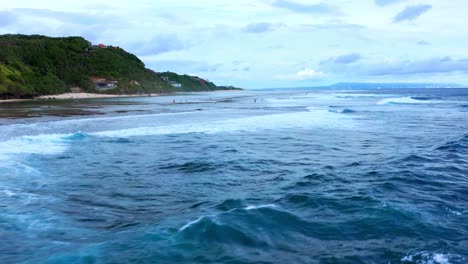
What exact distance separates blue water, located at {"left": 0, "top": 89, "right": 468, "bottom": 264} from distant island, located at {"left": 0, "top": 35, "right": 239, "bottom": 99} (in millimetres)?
54946

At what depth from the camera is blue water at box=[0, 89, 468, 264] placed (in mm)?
7547

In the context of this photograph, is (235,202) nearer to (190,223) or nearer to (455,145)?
(190,223)

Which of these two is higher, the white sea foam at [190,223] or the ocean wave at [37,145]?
the ocean wave at [37,145]

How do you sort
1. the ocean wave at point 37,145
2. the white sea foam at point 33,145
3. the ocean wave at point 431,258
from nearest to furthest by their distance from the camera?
the ocean wave at point 431,258 < the ocean wave at point 37,145 < the white sea foam at point 33,145

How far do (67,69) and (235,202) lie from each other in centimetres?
9442

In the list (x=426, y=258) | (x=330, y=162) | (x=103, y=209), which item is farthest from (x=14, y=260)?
(x=330, y=162)

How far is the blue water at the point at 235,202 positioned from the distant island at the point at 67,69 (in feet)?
180

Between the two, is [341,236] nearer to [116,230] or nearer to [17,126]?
[116,230]

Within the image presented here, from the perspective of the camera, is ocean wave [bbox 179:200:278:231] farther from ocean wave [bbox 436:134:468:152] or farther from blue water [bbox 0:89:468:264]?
ocean wave [bbox 436:134:468:152]

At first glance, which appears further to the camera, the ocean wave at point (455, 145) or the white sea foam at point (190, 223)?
the ocean wave at point (455, 145)

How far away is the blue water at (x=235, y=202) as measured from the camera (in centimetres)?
755

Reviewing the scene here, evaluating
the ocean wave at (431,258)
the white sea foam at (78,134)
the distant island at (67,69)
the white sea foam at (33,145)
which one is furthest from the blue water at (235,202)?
the distant island at (67,69)

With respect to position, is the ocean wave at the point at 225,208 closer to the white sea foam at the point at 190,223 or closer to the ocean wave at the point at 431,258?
the white sea foam at the point at 190,223

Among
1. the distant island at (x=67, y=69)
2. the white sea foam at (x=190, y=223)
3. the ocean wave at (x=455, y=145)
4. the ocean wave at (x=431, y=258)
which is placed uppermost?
the distant island at (x=67, y=69)
